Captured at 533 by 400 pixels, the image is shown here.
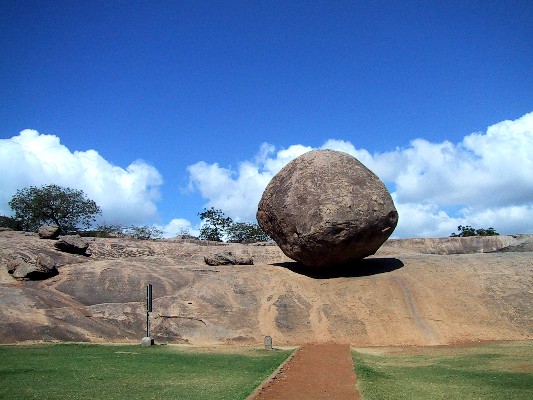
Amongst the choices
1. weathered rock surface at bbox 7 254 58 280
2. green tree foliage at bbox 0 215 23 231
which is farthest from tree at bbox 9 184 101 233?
weathered rock surface at bbox 7 254 58 280

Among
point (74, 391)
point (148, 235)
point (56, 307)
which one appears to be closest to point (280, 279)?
point (56, 307)

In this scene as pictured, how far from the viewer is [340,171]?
2420cm

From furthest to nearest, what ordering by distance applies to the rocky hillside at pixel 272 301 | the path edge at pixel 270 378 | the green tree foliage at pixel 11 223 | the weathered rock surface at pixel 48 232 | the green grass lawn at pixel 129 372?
the green tree foliage at pixel 11 223
the weathered rock surface at pixel 48 232
the rocky hillside at pixel 272 301
the path edge at pixel 270 378
the green grass lawn at pixel 129 372

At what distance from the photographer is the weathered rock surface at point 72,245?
26797 millimetres

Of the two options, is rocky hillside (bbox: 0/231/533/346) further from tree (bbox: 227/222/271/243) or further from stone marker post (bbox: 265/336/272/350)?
tree (bbox: 227/222/271/243)

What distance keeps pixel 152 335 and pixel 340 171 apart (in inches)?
430

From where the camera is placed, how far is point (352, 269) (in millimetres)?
25516

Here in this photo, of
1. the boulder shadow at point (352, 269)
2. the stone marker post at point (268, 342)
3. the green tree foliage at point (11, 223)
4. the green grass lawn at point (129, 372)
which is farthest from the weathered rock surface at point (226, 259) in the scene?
the green tree foliage at point (11, 223)

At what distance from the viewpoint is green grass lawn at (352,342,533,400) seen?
9898 mm

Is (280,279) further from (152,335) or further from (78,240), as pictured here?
(78,240)

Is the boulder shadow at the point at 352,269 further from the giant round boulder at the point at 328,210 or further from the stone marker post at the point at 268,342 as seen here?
the stone marker post at the point at 268,342

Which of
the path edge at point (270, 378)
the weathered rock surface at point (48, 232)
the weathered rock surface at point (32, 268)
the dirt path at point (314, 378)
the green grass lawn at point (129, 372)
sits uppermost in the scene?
the weathered rock surface at point (48, 232)

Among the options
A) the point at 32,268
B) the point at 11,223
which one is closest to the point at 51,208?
the point at 11,223

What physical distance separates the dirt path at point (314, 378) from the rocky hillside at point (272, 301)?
415 centimetres
